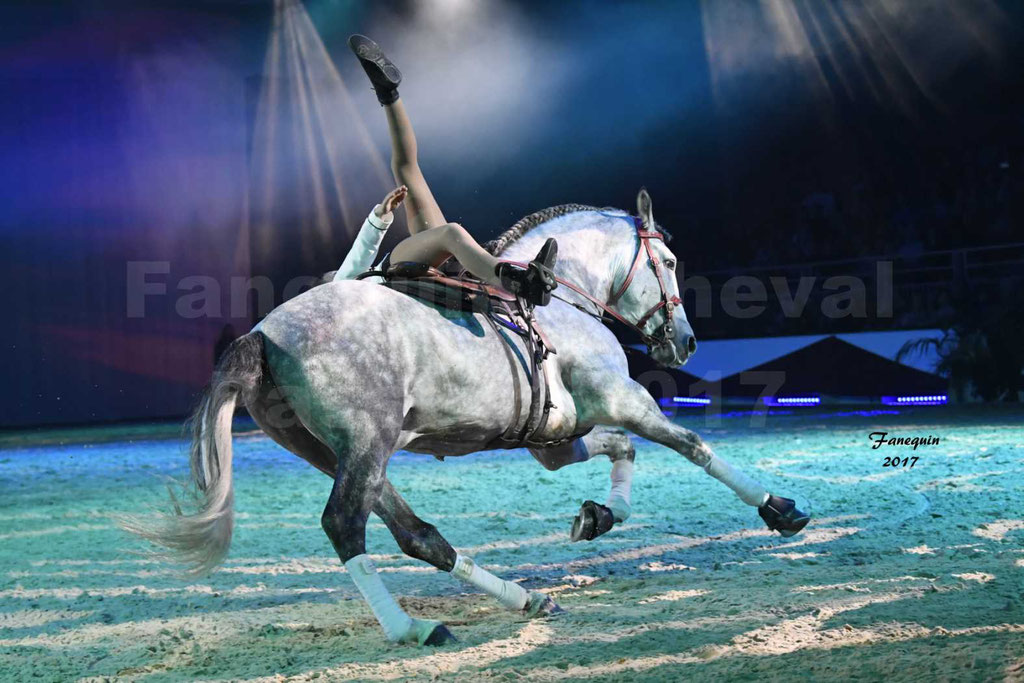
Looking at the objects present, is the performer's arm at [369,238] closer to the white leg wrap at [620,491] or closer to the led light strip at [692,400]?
the white leg wrap at [620,491]

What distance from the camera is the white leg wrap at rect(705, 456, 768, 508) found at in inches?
119

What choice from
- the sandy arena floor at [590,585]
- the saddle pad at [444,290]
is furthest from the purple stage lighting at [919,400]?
the saddle pad at [444,290]

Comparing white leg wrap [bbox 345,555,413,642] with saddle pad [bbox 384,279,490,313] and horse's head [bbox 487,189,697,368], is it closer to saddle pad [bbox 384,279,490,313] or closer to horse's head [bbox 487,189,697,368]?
saddle pad [bbox 384,279,490,313]

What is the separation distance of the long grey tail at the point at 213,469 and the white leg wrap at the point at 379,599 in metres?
0.35

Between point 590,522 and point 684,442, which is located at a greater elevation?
point 684,442

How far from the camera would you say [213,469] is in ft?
7.62

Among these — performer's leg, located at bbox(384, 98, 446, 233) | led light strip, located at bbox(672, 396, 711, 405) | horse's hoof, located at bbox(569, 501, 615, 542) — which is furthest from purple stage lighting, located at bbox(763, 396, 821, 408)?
performer's leg, located at bbox(384, 98, 446, 233)

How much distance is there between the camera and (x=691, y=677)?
188cm

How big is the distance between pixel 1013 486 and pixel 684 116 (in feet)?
30.5

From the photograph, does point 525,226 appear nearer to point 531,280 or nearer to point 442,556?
point 531,280

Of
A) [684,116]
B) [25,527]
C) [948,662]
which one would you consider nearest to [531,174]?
[684,116]

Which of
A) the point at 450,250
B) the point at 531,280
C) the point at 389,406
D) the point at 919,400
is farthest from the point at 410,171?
the point at 919,400

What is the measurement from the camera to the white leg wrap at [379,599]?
7.64ft

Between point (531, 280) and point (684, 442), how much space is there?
838mm
